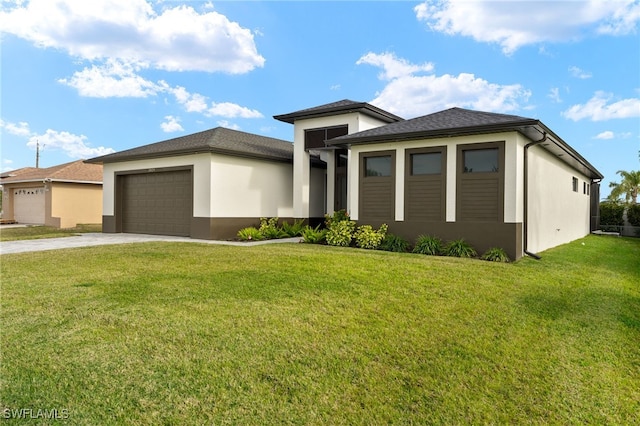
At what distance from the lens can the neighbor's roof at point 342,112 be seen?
48.8 ft

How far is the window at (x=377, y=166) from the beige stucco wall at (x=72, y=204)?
18.9 meters

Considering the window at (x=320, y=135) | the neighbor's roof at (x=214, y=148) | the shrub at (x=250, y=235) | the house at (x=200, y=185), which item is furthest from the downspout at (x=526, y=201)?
the neighbor's roof at (x=214, y=148)

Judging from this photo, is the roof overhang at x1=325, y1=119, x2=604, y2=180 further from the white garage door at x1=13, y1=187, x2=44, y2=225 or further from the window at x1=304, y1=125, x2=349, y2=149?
the white garage door at x1=13, y1=187, x2=44, y2=225

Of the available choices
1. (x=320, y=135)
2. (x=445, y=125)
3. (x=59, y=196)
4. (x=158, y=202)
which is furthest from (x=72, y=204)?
(x=445, y=125)

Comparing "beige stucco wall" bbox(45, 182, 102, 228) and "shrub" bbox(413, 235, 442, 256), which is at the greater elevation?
"beige stucco wall" bbox(45, 182, 102, 228)

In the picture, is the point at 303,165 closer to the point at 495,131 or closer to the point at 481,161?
the point at 481,161

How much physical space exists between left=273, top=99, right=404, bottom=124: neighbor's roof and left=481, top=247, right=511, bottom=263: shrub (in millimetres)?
7210

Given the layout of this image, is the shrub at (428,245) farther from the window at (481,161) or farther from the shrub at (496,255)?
the window at (481,161)

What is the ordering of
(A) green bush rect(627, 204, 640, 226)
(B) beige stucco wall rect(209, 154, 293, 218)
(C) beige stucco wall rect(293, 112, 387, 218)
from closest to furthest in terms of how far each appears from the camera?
(B) beige stucco wall rect(209, 154, 293, 218) → (C) beige stucco wall rect(293, 112, 387, 218) → (A) green bush rect(627, 204, 640, 226)

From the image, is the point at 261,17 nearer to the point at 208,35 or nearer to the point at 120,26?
the point at 208,35

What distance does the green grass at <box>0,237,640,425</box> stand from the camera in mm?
2977

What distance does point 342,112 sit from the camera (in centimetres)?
1526

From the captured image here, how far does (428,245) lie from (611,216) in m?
19.5

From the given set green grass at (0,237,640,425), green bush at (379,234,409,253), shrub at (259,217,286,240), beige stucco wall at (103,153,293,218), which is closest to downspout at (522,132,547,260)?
green bush at (379,234,409,253)
